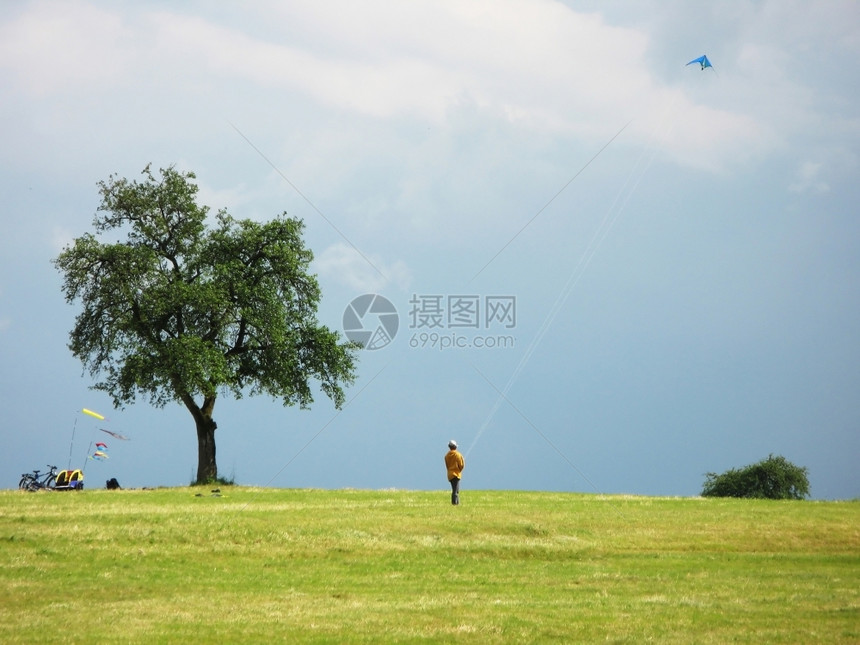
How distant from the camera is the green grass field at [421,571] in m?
17.0

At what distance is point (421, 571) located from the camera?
75.3 feet

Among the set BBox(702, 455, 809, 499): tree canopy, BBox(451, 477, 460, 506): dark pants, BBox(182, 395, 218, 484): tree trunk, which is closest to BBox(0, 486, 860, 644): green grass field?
BBox(451, 477, 460, 506): dark pants

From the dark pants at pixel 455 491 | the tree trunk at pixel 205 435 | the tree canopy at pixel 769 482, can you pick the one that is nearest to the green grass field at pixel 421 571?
the dark pants at pixel 455 491

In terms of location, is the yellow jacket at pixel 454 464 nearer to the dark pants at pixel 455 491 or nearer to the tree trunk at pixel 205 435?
the dark pants at pixel 455 491

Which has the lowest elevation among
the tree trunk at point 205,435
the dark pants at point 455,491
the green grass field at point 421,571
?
the green grass field at point 421,571

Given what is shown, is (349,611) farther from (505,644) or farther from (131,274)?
(131,274)

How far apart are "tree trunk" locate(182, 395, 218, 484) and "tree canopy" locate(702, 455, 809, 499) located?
29.8 m

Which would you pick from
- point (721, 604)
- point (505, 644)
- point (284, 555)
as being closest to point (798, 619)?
point (721, 604)

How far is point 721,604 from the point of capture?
63.4ft

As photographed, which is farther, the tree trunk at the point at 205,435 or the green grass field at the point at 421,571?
the tree trunk at the point at 205,435

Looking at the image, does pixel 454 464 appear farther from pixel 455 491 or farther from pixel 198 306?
pixel 198 306

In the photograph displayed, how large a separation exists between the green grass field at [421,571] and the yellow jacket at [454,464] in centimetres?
123

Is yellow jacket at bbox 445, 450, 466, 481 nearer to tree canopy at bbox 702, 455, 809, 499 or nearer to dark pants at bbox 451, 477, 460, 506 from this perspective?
dark pants at bbox 451, 477, 460, 506

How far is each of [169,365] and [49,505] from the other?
505 inches
